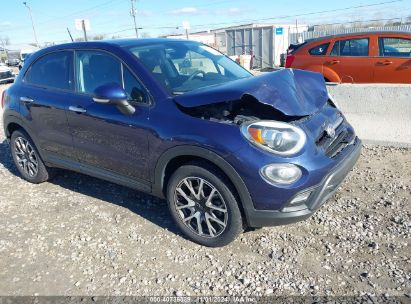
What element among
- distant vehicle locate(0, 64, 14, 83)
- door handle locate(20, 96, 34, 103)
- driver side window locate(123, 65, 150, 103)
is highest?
Answer: driver side window locate(123, 65, 150, 103)

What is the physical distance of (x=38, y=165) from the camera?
4.80 metres

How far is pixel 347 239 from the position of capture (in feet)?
10.5

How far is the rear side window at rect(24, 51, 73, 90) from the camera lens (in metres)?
4.06

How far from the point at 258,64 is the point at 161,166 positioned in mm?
23114

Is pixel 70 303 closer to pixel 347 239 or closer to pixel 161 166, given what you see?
pixel 161 166

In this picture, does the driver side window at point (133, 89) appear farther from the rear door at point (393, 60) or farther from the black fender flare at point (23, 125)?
the rear door at point (393, 60)

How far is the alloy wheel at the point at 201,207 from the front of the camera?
3102 millimetres

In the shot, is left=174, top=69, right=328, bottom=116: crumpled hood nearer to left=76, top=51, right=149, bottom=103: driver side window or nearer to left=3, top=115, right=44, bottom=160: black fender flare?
left=76, top=51, right=149, bottom=103: driver side window

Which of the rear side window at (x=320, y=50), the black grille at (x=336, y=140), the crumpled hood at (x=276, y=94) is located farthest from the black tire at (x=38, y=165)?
the rear side window at (x=320, y=50)

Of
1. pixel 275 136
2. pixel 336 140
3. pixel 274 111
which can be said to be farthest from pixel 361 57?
pixel 275 136

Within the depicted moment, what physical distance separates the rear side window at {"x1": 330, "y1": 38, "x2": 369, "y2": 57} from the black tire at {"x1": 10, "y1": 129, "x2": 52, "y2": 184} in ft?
21.6

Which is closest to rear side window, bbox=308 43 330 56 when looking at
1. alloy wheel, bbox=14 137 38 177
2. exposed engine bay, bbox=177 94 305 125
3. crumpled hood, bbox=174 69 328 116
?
crumpled hood, bbox=174 69 328 116

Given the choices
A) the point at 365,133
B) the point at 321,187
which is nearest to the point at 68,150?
the point at 321,187

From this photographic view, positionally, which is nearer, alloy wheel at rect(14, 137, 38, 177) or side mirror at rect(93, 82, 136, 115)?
side mirror at rect(93, 82, 136, 115)
